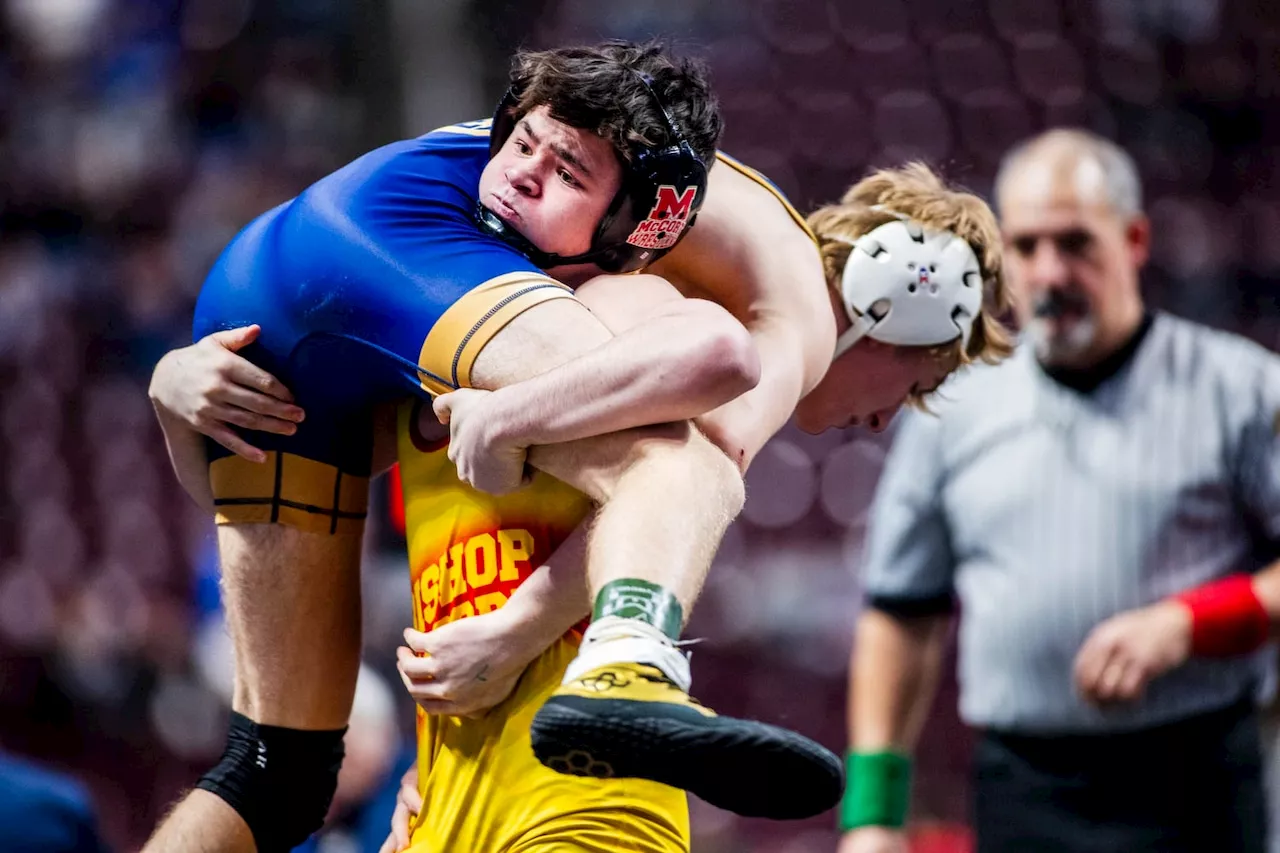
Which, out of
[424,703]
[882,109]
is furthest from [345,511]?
[882,109]

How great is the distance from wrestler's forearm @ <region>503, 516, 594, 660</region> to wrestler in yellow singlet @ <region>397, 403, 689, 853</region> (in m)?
0.09

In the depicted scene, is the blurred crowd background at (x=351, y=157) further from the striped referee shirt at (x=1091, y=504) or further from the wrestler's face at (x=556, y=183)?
the wrestler's face at (x=556, y=183)

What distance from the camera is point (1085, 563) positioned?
13.1 feet

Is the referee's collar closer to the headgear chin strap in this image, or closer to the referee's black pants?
the referee's black pants

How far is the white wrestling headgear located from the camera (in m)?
2.83

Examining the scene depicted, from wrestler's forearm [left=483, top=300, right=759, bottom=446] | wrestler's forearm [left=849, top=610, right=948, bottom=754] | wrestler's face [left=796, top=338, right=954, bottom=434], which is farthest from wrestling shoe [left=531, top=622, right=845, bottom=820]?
wrestler's forearm [left=849, top=610, right=948, bottom=754]

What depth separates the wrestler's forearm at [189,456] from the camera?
278 centimetres

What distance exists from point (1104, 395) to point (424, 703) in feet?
7.47

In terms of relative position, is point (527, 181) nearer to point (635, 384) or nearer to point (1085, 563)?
point (635, 384)

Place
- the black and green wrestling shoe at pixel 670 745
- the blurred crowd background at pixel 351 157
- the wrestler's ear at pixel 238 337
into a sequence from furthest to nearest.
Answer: the blurred crowd background at pixel 351 157, the wrestler's ear at pixel 238 337, the black and green wrestling shoe at pixel 670 745

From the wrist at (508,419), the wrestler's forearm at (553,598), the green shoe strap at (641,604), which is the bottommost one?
the wrestler's forearm at (553,598)

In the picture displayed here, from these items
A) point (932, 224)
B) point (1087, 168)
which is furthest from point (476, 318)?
point (1087, 168)

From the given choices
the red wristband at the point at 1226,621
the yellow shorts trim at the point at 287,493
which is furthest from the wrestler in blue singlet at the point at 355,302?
the red wristband at the point at 1226,621

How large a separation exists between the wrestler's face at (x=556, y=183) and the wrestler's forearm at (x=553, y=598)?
41cm
